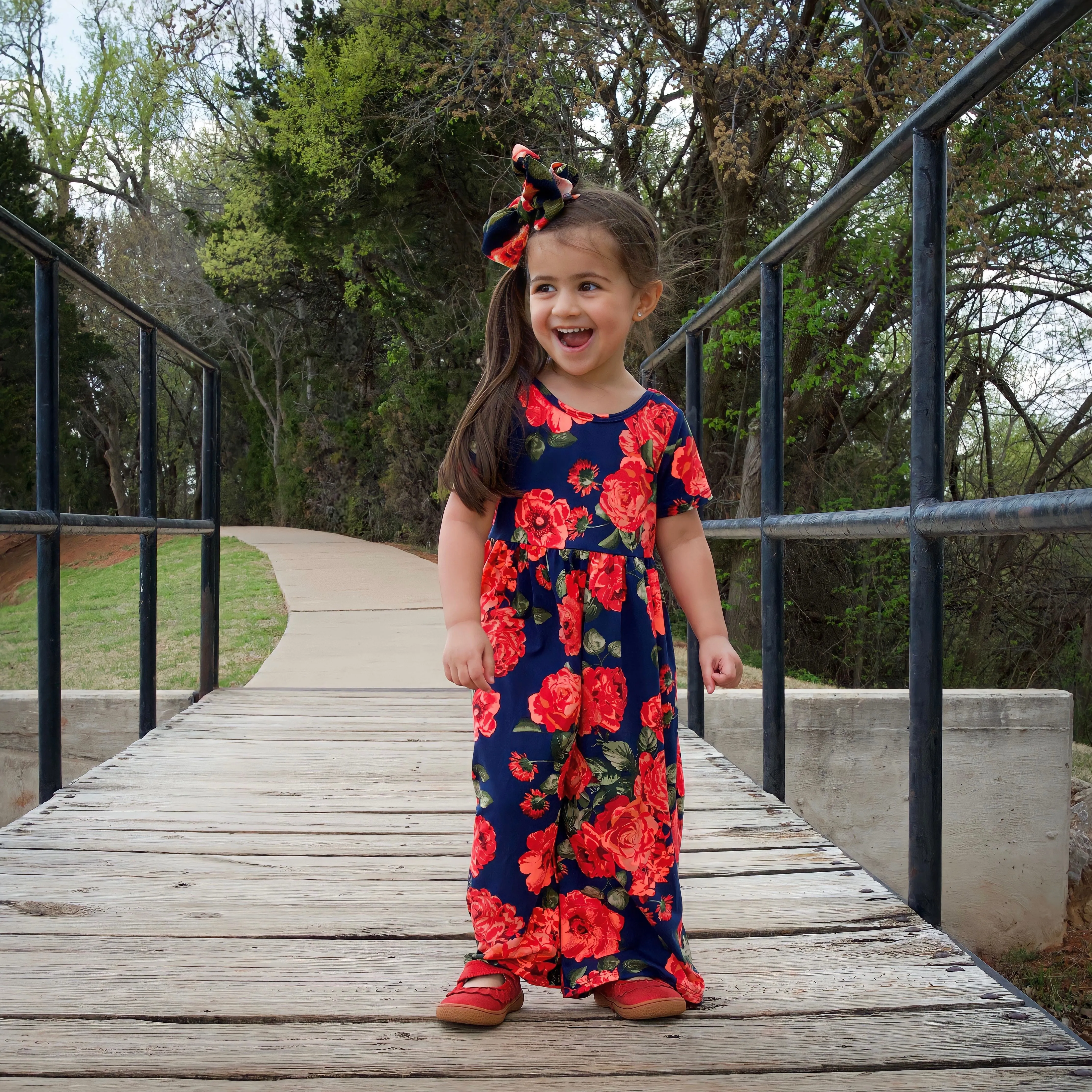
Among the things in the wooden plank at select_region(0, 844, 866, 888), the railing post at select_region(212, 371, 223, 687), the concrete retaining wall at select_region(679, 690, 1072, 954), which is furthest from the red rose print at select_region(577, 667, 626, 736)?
the railing post at select_region(212, 371, 223, 687)

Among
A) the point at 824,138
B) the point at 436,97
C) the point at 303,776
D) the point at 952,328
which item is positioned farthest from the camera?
the point at 436,97

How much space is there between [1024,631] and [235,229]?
11537mm

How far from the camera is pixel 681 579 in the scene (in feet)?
4.55

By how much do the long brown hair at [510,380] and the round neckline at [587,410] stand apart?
1.0 inches

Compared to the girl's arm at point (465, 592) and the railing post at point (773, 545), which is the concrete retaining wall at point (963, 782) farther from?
the girl's arm at point (465, 592)

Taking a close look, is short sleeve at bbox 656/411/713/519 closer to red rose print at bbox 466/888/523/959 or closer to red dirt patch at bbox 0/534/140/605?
red rose print at bbox 466/888/523/959

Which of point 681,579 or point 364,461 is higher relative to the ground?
point 364,461

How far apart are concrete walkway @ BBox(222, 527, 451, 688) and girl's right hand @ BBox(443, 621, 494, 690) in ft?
4.38

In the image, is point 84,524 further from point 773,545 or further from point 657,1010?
point 657,1010

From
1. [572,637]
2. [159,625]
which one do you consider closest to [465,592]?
[572,637]

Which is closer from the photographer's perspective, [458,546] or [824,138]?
[458,546]

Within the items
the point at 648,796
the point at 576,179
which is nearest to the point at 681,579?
the point at 648,796

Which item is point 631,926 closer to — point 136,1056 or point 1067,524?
point 136,1056

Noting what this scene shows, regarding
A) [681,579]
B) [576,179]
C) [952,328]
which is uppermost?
[952,328]
